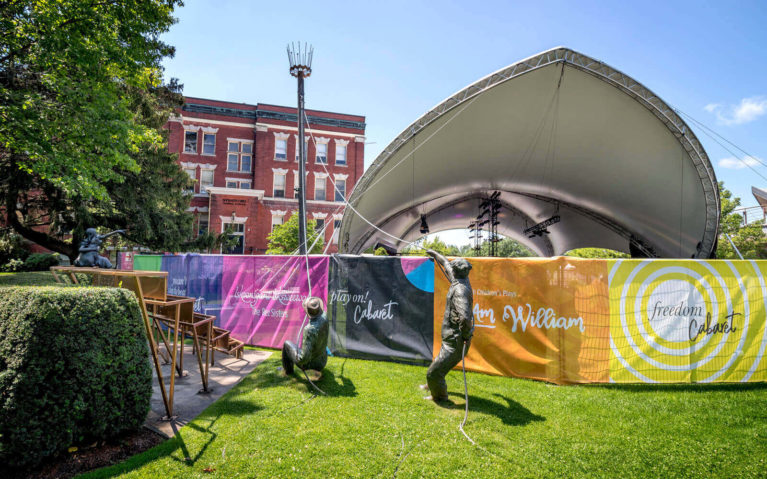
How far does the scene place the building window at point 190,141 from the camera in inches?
1308

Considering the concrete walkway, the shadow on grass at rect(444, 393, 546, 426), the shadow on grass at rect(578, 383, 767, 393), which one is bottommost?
the concrete walkway

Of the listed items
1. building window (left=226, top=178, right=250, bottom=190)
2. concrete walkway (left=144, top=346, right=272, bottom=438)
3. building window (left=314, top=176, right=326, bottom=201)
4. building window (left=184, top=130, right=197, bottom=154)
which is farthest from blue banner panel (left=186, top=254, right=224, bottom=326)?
building window (left=184, top=130, right=197, bottom=154)

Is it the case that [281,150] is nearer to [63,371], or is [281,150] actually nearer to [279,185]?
[279,185]

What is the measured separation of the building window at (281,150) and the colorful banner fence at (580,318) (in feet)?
98.7

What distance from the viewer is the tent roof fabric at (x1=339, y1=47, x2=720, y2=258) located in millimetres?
11109

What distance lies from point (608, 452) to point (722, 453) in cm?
121

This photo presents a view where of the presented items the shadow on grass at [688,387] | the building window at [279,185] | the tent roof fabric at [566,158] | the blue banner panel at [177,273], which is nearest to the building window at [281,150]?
the building window at [279,185]

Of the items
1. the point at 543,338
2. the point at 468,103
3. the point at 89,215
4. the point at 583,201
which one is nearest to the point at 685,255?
the point at 583,201

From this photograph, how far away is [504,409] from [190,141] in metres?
37.1

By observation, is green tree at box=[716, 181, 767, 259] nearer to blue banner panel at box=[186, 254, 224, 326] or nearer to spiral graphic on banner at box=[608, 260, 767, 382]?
spiral graphic on banner at box=[608, 260, 767, 382]

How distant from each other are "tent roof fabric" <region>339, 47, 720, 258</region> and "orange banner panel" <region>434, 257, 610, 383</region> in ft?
10.7

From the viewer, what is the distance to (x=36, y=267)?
18109 millimetres

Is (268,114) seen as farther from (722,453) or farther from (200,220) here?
(722,453)

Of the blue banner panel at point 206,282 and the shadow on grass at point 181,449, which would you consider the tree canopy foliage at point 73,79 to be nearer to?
the blue banner panel at point 206,282
